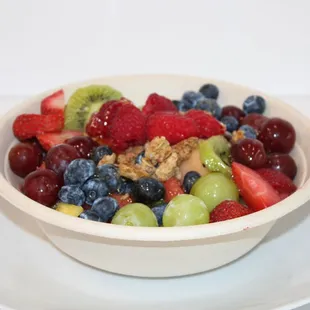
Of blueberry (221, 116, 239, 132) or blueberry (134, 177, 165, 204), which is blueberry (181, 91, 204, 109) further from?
blueberry (134, 177, 165, 204)

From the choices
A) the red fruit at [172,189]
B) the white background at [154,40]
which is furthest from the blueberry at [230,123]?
the white background at [154,40]

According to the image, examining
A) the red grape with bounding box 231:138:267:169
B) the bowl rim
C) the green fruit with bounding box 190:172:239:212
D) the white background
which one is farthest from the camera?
the white background

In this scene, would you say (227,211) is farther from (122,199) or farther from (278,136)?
(278,136)

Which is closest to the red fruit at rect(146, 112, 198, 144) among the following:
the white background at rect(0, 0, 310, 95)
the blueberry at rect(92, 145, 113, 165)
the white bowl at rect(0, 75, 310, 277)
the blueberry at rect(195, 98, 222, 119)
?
the blueberry at rect(92, 145, 113, 165)

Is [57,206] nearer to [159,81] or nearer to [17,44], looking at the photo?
[159,81]

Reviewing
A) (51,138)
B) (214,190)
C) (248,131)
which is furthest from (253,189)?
(51,138)
